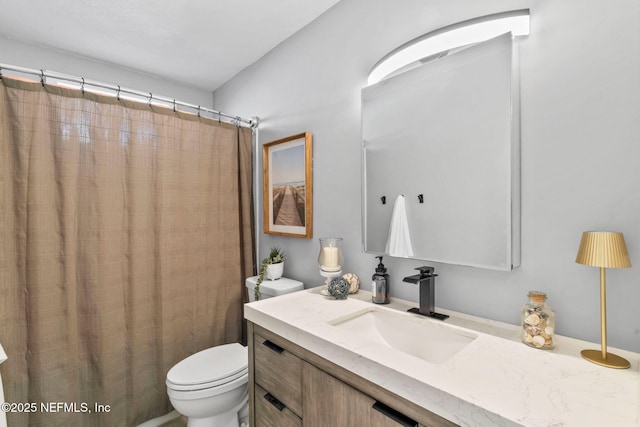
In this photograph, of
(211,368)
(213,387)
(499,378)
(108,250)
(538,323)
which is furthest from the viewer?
(108,250)

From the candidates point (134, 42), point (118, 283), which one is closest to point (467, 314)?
point (118, 283)

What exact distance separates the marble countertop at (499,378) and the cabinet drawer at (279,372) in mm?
105

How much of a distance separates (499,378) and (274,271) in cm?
146

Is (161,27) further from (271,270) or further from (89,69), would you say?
(271,270)

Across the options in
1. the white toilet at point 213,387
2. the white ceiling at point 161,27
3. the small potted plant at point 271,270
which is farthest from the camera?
the small potted plant at point 271,270

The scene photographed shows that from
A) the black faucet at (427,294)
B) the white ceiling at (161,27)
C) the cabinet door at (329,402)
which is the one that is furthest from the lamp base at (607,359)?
the white ceiling at (161,27)

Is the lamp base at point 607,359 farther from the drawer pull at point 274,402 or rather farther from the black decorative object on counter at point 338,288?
the drawer pull at point 274,402

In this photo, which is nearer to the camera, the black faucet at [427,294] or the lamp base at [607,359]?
the lamp base at [607,359]

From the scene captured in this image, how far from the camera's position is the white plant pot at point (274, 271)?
78.3 inches

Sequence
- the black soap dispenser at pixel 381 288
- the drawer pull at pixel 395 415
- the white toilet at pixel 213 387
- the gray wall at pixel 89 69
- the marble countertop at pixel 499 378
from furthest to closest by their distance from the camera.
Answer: the gray wall at pixel 89 69, the white toilet at pixel 213 387, the black soap dispenser at pixel 381 288, the drawer pull at pixel 395 415, the marble countertop at pixel 499 378

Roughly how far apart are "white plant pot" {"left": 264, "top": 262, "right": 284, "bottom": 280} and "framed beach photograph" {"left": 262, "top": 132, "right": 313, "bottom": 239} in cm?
23

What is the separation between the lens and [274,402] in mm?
1190

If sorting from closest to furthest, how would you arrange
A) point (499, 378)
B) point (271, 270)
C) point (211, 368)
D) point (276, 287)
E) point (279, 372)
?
point (499, 378) < point (279, 372) < point (211, 368) < point (276, 287) < point (271, 270)

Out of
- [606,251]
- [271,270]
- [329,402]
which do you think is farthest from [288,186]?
[606,251]
